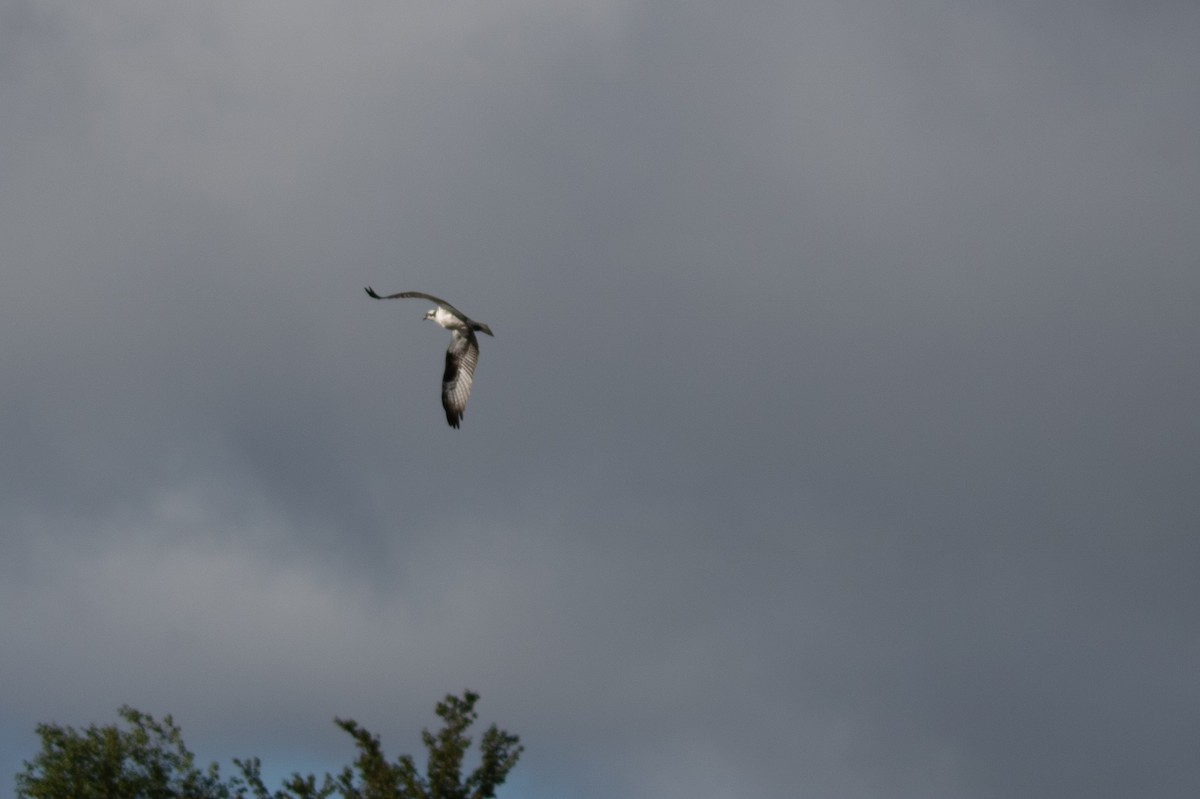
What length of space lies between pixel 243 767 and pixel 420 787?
688 centimetres

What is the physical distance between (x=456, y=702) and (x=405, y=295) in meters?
9.66

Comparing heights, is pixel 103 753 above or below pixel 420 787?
above

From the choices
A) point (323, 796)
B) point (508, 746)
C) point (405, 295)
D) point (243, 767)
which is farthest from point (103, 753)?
point (405, 295)

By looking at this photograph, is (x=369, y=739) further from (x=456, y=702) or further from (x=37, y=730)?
(x=37, y=730)

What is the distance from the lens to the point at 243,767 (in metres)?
44.7

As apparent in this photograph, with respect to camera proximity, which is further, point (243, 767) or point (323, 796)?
point (243, 767)

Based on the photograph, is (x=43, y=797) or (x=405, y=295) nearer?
(x=405, y=295)

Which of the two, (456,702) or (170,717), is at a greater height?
(170,717)

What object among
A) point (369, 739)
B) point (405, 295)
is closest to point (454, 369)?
point (405, 295)

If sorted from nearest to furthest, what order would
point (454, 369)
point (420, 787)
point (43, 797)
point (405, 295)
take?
point (405, 295) < point (420, 787) < point (454, 369) < point (43, 797)

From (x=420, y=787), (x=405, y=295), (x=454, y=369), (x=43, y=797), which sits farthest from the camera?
(x=43, y=797)

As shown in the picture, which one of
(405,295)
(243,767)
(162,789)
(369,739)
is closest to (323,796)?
(369,739)

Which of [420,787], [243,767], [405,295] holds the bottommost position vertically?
[420,787]

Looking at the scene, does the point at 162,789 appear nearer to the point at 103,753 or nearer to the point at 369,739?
the point at 103,753
